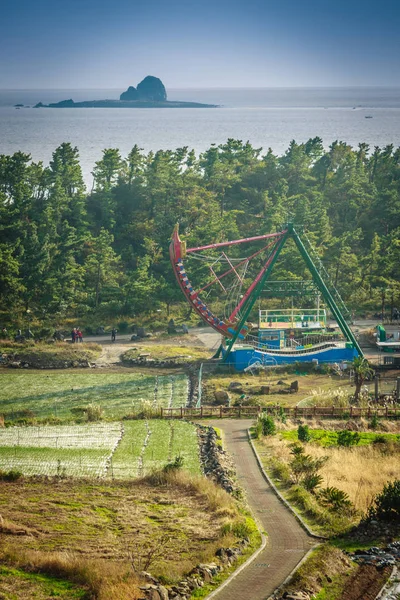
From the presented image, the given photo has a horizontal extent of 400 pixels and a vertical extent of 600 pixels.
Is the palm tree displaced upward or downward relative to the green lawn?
upward

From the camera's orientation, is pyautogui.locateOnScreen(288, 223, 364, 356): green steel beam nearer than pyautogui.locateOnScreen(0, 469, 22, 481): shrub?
No

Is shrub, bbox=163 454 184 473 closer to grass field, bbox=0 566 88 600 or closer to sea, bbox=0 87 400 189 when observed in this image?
grass field, bbox=0 566 88 600

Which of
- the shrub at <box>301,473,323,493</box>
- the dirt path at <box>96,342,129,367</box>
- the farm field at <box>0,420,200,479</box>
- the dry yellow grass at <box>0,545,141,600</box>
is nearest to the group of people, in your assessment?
the dirt path at <box>96,342,129,367</box>

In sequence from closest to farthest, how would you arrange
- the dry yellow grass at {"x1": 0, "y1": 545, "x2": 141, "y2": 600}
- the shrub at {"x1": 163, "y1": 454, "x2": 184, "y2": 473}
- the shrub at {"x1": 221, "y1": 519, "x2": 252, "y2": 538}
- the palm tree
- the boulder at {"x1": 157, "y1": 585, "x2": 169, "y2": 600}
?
the boulder at {"x1": 157, "y1": 585, "x2": 169, "y2": 600}, the dry yellow grass at {"x1": 0, "y1": 545, "x2": 141, "y2": 600}, the shrub at {"x1": 221, "y1": 519, "x2": 252, "y2": 538}, the shrub at {"x1": 163, "y1": 454, "x2": 184, "y2": 473}, the palm tree

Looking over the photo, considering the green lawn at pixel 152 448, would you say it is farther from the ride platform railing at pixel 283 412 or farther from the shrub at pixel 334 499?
the shrub at pixel 334 499

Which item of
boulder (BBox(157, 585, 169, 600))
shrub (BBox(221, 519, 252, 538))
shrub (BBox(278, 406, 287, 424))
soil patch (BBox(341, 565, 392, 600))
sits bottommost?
shrub (BBox(278, 406, 287, 424))

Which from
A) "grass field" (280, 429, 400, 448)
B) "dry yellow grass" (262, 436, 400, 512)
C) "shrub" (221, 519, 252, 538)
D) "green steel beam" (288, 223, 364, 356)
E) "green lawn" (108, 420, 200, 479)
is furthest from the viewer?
"green steel beam" (288, 223, 364, 356)
